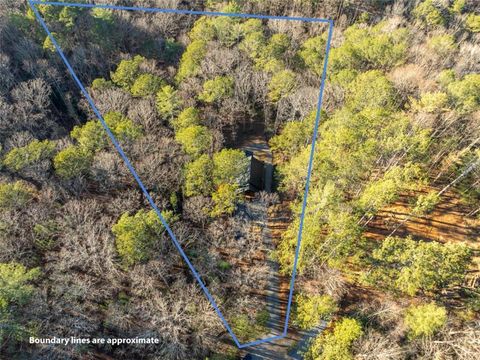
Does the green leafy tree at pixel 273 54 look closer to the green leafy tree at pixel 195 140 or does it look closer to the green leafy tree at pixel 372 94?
the green leafy tree at pixel 372 94

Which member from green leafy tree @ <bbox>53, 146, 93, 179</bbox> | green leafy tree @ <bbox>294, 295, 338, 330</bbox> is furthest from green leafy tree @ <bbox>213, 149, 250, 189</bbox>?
green leafy tree @ <bbox>294, 295, 338, 330</bbox>

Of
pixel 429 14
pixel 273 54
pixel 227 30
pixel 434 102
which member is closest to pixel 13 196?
pixel 273 54

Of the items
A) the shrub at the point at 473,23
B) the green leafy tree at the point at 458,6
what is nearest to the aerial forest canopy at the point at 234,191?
the shrub at the point at 473,23

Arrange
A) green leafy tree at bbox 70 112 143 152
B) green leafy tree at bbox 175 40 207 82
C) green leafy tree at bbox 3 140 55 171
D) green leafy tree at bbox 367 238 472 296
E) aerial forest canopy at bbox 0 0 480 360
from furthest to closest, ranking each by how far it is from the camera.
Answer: green leafy tree at bbox 175 40 207 82
green leafy tree at bbox 70 112 143 152
green leafy tree at bbox 3 140 55 171
aerial forest canopy at bbox 0 0 480 360
green leafy tree at bbox 367 238 472 296

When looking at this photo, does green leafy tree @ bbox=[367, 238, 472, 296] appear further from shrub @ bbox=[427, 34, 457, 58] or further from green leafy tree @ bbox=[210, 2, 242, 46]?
green leafy tree @ bbox=[210, 2, 242, 46]

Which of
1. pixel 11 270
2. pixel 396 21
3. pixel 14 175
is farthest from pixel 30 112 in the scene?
pixel 396 21

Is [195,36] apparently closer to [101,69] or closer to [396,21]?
[101,69]

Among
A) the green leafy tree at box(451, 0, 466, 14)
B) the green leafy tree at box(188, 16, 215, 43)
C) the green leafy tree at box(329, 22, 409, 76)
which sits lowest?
the green leafy tree at box(329, 22, 409, 76)
